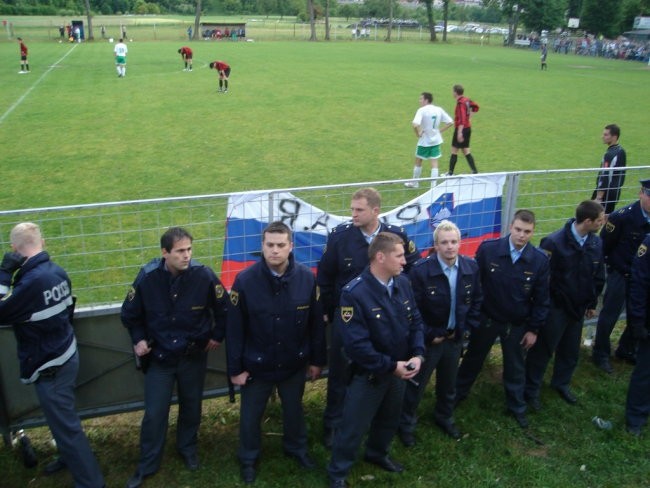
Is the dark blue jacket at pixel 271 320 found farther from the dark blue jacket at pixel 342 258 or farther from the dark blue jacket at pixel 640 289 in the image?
the dark blue jacket at pixel 640 289

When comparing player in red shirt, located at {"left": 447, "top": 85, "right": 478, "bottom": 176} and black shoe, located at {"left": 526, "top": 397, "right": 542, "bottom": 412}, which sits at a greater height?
player in red shirt, located at {"left": 447, "top": 85, "right": 478, "bottom": 176}

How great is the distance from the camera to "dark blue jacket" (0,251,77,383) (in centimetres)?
397

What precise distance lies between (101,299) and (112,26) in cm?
7077

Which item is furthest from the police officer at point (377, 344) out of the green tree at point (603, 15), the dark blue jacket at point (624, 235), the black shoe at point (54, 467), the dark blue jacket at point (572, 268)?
the green tree at point (603, 15)

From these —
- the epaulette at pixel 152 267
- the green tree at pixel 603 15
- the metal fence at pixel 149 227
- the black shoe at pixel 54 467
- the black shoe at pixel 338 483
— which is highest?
the green tree at pixel 603 15

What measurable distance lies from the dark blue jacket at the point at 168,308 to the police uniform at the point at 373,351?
1060 millimetres

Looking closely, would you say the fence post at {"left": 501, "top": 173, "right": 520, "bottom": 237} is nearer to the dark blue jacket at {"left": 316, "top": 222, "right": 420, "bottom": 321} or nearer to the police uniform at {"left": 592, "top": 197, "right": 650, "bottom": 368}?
the police uniform at {"left": 592, "top": 197, "right": 650, "bottom": 368}

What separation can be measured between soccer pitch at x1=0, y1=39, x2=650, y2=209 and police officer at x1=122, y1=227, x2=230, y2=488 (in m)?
7.10

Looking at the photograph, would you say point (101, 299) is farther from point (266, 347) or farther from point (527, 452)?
point (527, 452)

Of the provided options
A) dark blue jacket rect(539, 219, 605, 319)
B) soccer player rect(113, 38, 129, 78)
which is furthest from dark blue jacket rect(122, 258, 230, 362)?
soccer player rect(113, 38, 129, 78)

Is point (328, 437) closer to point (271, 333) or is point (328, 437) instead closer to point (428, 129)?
point (271, 333)

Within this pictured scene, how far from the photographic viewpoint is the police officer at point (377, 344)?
4.04m

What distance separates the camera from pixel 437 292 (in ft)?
15.5

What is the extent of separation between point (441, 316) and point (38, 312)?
2.98 metres
